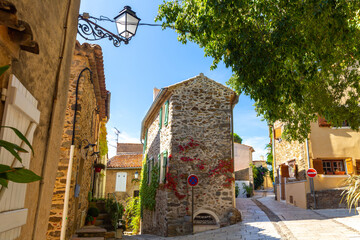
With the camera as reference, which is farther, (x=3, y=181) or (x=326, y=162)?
(x=326, y=162)

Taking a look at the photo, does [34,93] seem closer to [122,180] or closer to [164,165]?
[164,165]

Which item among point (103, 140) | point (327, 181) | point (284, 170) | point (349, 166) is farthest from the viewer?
point (284, 170)

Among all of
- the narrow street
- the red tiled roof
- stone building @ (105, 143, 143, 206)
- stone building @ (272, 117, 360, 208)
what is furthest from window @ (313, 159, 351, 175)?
the red tiled roof

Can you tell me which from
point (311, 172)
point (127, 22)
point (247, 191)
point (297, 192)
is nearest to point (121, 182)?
point (247, 191)

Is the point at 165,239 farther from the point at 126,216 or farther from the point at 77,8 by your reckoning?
the point at 126,216

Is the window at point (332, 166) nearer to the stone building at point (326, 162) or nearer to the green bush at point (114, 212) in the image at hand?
the stone building at point (326, 162)

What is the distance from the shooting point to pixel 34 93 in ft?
10.0

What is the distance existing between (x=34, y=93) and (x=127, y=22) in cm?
247

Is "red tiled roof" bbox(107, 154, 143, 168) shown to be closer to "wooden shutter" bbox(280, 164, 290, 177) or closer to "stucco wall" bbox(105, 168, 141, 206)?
"stucco wall" bbox(105, 168, 141, 206)

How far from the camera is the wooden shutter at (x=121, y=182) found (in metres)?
23.8

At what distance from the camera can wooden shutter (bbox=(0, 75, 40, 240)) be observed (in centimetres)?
234

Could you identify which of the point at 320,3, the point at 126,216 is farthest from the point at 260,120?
the point at 126,216

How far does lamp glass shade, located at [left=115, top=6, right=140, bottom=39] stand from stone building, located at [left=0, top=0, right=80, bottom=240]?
802 millimetres

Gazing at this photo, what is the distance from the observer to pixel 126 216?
61.1 feet
